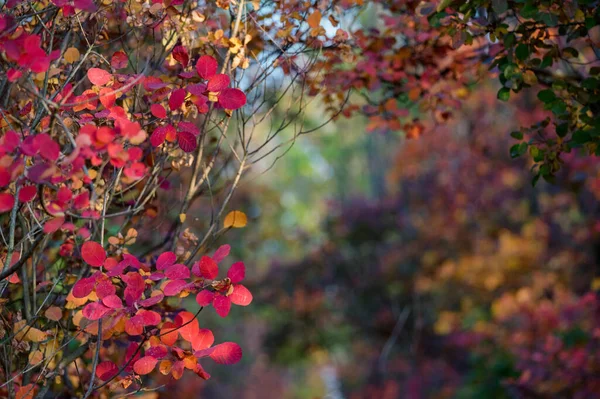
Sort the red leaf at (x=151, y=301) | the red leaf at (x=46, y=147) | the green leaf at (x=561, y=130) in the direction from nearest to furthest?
the red leaf at (x=46, y=147)
the red leaf at (x=151, y=301)
the green leaf at (x=561, y=130)

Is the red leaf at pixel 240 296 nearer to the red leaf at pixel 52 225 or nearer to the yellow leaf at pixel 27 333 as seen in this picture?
the red leaf at pixel 52 225

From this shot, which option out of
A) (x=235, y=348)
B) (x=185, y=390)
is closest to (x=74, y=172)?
(x=235, y=348)

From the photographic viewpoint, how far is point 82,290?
1.77 meters

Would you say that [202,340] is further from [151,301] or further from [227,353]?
[151,301]

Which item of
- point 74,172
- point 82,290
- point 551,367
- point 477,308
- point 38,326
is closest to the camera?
point 74,172

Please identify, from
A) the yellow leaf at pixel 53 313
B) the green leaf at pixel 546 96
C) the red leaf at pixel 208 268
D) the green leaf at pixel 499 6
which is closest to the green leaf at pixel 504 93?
the green leaf at pixel 546 96

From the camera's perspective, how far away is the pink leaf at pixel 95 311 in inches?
68.4

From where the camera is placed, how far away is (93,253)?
5.80 feet

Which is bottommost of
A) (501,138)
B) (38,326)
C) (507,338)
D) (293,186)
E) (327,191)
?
(38,326)

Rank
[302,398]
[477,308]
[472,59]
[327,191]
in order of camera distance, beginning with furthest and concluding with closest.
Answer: [327,191] < [302,398] < [477,308] < [472,59]

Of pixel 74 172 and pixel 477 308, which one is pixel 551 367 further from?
pixel 477 308

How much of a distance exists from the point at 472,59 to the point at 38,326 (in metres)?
2.55

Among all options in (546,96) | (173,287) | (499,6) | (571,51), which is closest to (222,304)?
(173,287)

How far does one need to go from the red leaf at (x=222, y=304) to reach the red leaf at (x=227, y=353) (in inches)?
4.9
